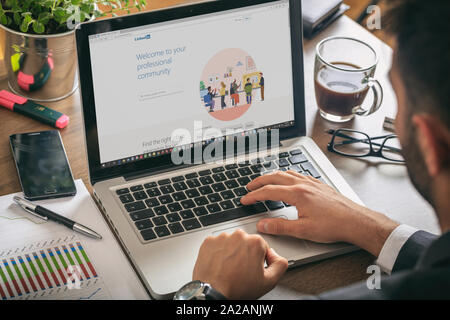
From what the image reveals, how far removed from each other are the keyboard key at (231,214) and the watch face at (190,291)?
0.18 metres

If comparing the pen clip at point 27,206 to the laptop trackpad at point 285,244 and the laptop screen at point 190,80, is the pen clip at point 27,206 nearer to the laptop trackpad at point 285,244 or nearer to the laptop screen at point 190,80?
the laptop screen at point 190,80

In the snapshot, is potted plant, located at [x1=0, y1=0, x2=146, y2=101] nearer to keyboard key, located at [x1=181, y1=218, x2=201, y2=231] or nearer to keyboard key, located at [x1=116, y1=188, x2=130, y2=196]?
keyboard key, located at [x1=116, y1=188, x2=130, y2=196]

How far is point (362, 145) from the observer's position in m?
1.36

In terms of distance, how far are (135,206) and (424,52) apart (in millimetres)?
610

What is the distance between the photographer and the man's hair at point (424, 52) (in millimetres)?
678

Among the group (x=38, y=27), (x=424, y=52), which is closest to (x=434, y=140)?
(x=424, y=52)

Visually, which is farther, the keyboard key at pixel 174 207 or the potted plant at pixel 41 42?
the potted plant at pixel 41 42

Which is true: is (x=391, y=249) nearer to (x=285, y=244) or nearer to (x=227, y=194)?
(x=285, y=244)

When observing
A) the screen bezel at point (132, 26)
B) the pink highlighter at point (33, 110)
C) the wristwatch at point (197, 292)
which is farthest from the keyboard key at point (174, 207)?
the pink highlighter at point (33, 110)

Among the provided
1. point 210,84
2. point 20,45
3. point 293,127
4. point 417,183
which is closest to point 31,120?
point 20,45

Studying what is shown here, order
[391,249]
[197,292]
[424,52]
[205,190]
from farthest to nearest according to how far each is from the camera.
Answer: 1. [205,190]
2. [391,249]
3. [197,292]
4. [424,52]

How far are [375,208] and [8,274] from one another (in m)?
0.71
